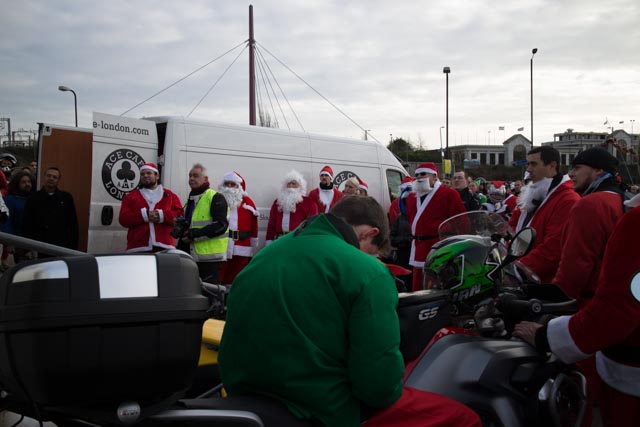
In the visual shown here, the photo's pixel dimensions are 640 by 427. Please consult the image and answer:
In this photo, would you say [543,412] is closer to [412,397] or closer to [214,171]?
[412,397]

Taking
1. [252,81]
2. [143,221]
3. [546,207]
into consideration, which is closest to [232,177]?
[143,221]

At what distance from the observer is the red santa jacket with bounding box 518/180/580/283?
3994 millimetres

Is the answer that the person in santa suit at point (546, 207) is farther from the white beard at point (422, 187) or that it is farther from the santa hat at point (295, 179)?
the santa hat at point (295, 179)

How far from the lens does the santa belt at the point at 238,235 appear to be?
25.0ft

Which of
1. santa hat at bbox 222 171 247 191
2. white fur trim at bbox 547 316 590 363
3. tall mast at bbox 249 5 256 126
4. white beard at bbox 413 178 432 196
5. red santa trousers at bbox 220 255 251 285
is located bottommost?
red santa trousers at bbox 220 255 251 285

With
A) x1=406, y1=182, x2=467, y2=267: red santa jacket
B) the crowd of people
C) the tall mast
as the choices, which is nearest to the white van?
x1=406, y1=182, x2=467, y2=267: red santa jacket

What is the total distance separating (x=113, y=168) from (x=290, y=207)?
7.41ft

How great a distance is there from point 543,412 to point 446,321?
53cm

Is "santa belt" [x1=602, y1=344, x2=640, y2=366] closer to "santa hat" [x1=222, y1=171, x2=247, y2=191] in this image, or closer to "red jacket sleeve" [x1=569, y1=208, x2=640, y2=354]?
"red jacket sleeve" [x1=569, y1=208, x2=640, y2=354]

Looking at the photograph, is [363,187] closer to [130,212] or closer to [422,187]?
[422,187]

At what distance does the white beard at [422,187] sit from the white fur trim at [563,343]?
4.85m

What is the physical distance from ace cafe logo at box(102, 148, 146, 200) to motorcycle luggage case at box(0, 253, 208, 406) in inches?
Result: 224

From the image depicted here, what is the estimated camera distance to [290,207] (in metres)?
7.92

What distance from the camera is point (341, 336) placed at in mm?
1933
